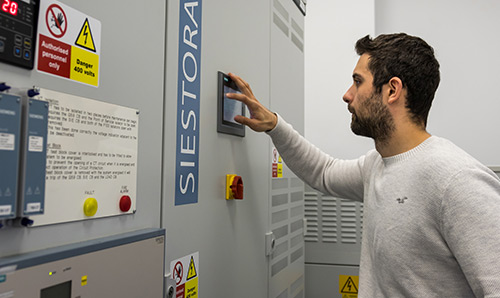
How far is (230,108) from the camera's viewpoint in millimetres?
1388

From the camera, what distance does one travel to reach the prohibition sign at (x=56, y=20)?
0.73m

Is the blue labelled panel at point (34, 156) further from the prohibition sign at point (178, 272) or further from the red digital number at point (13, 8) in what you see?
the prohibition sign at point (178, 272)

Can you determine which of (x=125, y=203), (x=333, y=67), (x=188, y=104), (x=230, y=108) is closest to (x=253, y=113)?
(x=230, y=108)

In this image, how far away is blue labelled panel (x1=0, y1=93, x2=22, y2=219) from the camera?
621 mm

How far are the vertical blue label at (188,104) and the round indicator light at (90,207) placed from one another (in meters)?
0.30

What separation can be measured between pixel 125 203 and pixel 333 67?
108 inches

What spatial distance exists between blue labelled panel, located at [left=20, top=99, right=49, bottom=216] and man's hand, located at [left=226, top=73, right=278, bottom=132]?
2.44 ft

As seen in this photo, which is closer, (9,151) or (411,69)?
(9,151)

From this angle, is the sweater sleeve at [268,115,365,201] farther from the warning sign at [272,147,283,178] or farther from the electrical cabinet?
the electrical cabinet

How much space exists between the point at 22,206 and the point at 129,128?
313mm

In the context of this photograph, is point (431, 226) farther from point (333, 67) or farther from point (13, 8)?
point (333, 67)

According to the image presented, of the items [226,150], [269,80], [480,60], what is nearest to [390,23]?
[480,60]

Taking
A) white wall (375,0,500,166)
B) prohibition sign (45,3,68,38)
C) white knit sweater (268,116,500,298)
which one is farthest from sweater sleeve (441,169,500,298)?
white wall (375,0,500,166)

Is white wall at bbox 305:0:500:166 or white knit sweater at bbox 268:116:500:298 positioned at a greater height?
white wall at bbox 305:0:500:166
